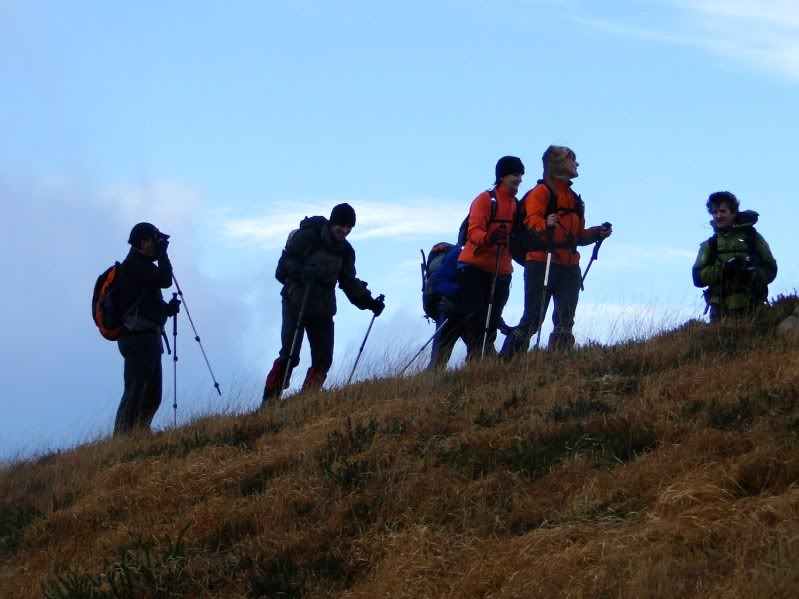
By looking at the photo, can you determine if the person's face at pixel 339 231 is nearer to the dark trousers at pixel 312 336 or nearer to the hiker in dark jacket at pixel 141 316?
the dark trousers at pixel 312 336

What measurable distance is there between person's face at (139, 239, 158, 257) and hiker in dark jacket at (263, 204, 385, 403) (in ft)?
3.83

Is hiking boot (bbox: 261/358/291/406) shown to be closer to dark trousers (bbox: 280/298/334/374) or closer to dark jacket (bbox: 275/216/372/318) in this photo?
dark trousers (bbox: 280/298/334/374)

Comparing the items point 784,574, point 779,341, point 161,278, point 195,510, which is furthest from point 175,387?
point 784,574

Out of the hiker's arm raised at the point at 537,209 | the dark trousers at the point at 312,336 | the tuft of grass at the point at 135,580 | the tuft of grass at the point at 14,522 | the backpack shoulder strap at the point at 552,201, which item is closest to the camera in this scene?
the tuft of grass at the point at 135,580

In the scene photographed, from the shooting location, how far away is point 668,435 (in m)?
7.85

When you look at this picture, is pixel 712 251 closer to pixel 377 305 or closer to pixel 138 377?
pixel 377 305

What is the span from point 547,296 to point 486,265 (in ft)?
2.21

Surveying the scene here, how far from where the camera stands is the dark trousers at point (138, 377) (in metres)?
12.5

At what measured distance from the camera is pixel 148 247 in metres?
12.5

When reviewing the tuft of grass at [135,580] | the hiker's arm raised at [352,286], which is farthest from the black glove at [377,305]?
the tuft of grass at [135,580]

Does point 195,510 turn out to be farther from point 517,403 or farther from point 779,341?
point 779,341

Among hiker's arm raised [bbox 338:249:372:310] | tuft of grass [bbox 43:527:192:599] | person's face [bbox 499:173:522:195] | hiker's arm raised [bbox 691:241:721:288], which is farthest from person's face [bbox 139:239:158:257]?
hiker's arm raised [bbox 691:241:721:288]

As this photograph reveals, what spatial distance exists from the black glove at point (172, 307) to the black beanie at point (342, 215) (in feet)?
5.86

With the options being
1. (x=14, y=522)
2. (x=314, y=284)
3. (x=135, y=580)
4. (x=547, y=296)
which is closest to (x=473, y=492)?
(x=135, y=580)
